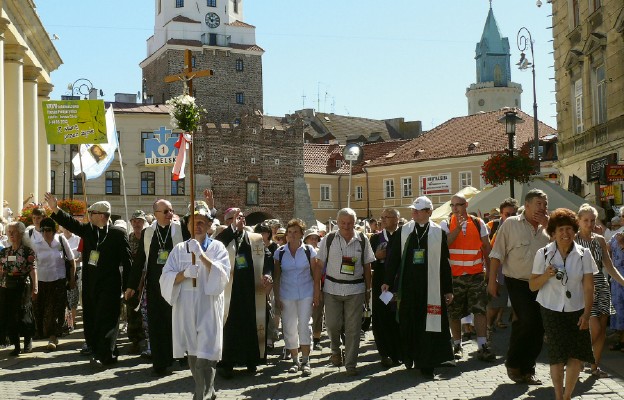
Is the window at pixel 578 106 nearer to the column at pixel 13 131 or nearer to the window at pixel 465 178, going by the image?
the column at pixel 13 131

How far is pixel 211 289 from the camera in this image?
8.26m

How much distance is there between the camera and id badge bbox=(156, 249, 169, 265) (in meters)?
10.3

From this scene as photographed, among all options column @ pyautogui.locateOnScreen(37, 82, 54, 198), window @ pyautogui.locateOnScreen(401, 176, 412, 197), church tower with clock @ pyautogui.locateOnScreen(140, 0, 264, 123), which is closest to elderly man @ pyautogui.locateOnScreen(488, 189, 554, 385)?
column @ pyautogui.locateOnScreen(37, 82, 54, 198)

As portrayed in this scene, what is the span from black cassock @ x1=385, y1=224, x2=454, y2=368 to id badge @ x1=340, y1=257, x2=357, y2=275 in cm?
48

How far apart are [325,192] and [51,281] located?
57.9m

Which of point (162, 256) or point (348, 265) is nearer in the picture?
point (162, 256)

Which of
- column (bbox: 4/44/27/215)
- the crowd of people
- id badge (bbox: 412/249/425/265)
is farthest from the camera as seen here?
column (bbox: 4/44/27/215)

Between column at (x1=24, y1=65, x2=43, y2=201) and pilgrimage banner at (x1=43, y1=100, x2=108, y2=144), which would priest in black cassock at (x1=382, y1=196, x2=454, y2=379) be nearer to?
pilgrimage banner at (x1=43, y1=100, x2=108, y2=144)

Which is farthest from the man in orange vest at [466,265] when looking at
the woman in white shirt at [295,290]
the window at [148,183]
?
the window at [148,183]

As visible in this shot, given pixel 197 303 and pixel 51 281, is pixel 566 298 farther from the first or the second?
pixel 51 281

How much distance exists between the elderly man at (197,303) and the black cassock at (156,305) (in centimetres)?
200

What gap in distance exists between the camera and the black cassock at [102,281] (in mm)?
10992

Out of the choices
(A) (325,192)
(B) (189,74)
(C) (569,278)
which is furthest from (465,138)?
(C) (569,278)

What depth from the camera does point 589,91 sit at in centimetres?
2597
